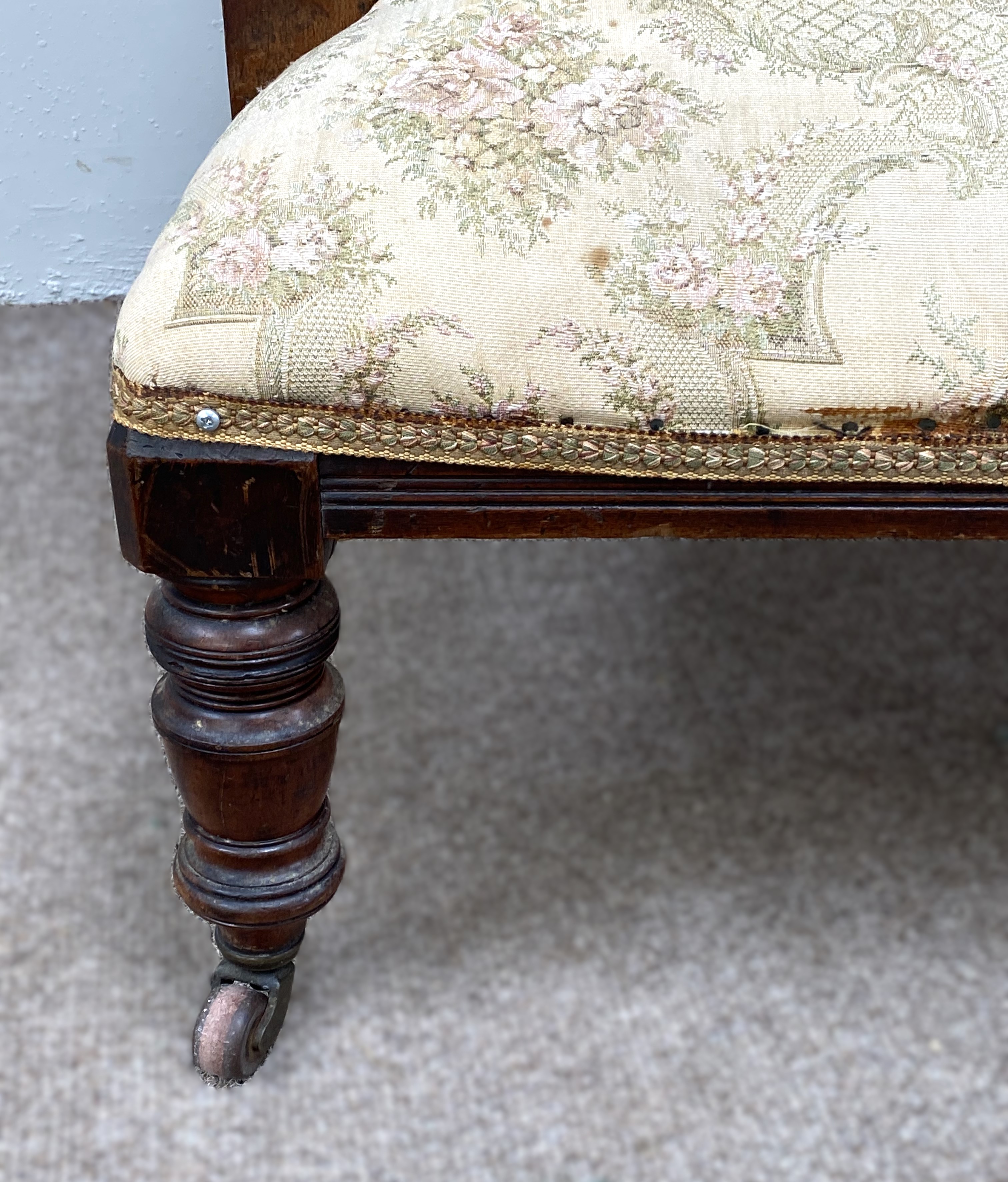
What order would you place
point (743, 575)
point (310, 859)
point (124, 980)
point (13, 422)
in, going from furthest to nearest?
point (13, 422)
point (743, 575)
point (124, 980)
point (310, 859)

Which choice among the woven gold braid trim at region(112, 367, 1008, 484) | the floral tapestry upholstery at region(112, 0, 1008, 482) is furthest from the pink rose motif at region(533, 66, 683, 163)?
the woven gold braid trim at region(112, 367, 1008, 484)

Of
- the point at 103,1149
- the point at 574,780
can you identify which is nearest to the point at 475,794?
the point at 574,780

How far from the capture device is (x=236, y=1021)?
0.62 meters

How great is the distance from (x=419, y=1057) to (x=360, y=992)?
2.1 inches

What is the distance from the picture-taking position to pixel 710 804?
0.82 meters

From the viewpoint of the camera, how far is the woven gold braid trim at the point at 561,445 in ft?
1.49

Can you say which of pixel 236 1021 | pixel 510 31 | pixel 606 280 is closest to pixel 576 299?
pixel 606 280

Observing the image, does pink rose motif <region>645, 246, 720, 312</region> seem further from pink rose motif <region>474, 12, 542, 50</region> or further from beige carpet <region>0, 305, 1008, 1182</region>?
beige carpet <region>0, 305, 1008, 1182</region>

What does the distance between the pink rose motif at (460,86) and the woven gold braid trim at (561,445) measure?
0.37 feet

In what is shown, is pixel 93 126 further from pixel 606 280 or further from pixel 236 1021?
pixel 236 1021

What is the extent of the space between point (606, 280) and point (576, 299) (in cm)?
1

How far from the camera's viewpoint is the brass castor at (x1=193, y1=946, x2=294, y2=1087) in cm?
62

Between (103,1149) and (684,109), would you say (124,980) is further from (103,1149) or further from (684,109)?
(684,109)

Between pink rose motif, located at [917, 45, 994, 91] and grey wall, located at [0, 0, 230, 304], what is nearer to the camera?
pink rose motif, located at [917, 45, 994, 91]
